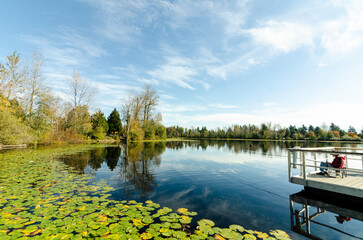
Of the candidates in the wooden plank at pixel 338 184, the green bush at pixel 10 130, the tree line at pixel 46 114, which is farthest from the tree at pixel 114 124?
the wooden plank at pixel 338 184

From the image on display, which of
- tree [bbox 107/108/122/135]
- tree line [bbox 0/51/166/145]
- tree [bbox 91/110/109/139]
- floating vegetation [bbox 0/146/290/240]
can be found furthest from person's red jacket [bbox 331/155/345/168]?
tree [bbox 107/108/122/135]

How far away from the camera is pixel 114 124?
5450 centimetres

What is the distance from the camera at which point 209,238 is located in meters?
3.41

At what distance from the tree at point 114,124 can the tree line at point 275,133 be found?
33.3m

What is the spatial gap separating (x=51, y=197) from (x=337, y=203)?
9653 millimetres

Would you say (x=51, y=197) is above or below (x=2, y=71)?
below

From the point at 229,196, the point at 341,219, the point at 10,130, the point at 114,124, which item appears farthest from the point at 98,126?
the point at 341,219

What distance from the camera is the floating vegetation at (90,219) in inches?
134

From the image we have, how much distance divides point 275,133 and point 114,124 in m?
69.4

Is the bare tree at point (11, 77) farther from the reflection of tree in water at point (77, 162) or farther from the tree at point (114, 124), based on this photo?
the tree at point (114, 124)

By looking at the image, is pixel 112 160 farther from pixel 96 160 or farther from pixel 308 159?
pixel 308 159

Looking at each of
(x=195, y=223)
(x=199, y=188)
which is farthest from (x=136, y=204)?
(x=199, y=188)

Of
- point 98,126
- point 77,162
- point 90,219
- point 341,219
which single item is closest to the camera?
point 90,219

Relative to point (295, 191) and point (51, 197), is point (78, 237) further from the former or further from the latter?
point (295, 191)
